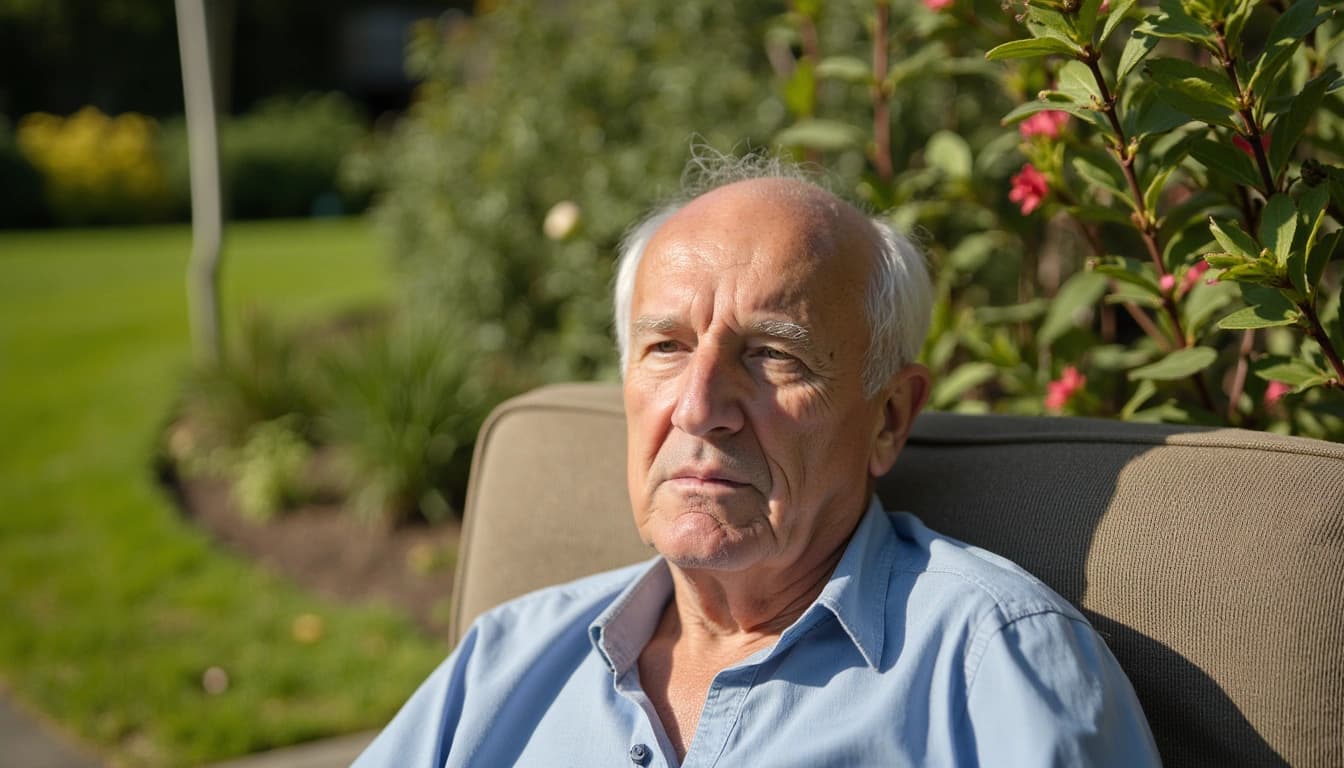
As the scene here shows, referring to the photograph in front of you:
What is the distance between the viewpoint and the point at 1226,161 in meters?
1.75

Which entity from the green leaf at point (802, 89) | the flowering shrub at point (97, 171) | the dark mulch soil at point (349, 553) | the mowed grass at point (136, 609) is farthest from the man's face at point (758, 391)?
the flowering shrub at point (97, 171)

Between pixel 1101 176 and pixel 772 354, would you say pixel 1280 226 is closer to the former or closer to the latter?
pixel 1101 176

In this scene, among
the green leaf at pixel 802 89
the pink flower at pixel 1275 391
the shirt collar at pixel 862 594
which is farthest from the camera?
the green leaf at pixel 802 89

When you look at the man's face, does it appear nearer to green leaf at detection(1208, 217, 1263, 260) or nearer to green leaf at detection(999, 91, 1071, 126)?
green leaf at detection(999, 91, 1071, 126)

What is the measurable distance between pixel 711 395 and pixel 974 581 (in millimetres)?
455

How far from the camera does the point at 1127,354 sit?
90.7 inches

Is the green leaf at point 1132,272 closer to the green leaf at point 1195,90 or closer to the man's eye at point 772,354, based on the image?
the green leaf at point 1195,90

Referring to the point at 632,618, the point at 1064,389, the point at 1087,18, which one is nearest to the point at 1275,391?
the point at 1064,389

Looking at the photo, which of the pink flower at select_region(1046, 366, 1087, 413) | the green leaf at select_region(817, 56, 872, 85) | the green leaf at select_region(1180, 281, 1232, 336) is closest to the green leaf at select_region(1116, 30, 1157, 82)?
the green leaf at select_region(1180, 281, 1232, 336)

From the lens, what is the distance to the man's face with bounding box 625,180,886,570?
1.80 m

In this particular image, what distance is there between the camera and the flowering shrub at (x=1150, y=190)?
1643 mm

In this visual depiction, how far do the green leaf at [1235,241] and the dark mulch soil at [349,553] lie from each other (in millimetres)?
3462

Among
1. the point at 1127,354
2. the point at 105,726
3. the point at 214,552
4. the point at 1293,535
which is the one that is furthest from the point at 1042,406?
the point at 214,552

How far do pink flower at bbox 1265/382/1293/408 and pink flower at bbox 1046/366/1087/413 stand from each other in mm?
317
